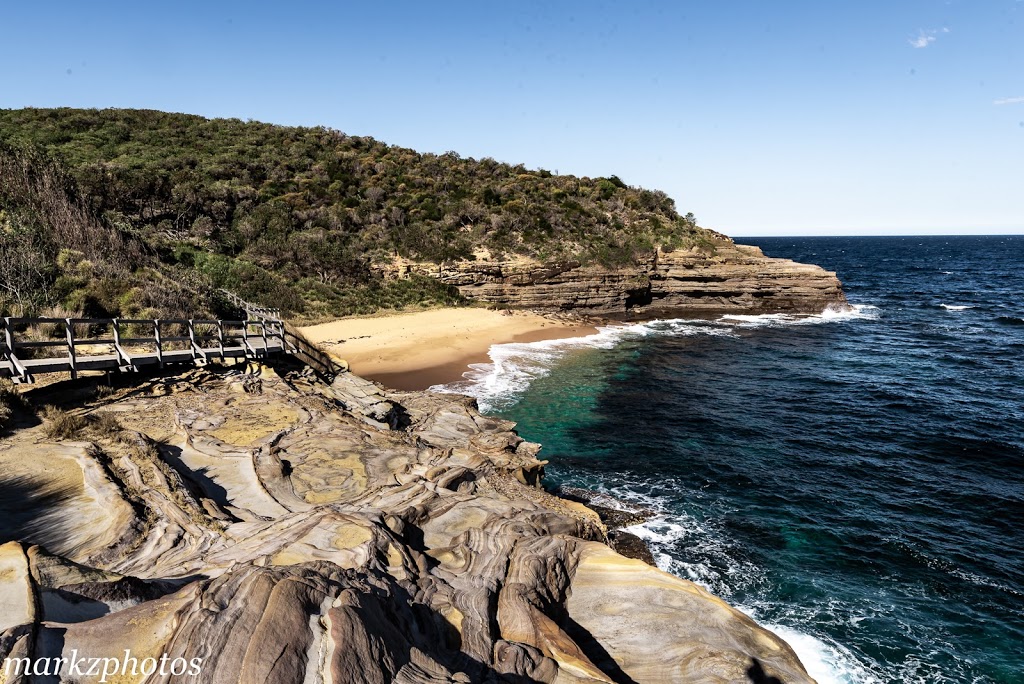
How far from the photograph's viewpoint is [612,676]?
21.2 ft

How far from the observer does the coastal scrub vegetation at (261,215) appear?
69.8 ft

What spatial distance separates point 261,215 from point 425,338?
2273 cm

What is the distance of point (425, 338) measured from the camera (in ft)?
102

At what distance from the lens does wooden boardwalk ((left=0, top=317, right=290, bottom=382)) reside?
11.8 metres

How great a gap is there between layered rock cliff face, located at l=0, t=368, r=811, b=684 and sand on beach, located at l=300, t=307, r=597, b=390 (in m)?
11.7

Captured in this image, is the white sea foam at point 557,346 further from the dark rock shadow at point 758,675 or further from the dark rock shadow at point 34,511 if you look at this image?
the dark rock shadow at point 758,675

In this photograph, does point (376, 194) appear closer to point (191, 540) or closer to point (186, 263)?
point (186, 263)

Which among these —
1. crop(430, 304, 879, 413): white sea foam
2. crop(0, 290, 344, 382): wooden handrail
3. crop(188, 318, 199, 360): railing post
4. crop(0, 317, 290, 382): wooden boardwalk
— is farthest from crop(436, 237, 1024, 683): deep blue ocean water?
crop(188, 318, 199, 360): railing post

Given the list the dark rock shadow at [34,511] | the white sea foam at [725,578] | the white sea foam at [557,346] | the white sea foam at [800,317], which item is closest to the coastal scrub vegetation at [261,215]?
the white sea foam at [557,346]

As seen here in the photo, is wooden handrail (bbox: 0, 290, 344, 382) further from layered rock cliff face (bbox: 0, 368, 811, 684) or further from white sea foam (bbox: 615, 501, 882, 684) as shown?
white sea foam (bbox: 615, 501, 882, 684)

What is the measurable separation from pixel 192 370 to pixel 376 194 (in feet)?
127

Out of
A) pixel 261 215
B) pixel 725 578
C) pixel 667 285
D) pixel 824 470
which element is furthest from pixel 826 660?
pixel 261 215

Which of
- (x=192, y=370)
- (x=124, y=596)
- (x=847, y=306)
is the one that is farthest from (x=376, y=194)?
(x=124, y=596)

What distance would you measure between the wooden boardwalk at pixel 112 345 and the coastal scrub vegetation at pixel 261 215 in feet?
6.08
